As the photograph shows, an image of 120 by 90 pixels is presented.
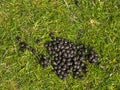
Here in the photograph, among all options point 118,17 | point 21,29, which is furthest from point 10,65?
point 118,17

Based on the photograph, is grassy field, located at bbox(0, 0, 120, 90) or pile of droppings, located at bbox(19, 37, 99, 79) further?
grassy field, located at bbox(0, 0, 120, 90)

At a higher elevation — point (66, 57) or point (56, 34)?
point (56, 34)

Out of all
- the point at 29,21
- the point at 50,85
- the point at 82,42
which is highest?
the point at 29,21

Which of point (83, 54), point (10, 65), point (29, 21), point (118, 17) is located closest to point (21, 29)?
point (29, 21)

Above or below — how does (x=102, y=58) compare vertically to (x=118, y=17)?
below

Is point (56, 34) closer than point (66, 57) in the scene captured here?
No

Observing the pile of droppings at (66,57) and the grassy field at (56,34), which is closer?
the pile of droppings at (66,57)

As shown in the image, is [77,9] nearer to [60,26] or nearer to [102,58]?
[60,26]
